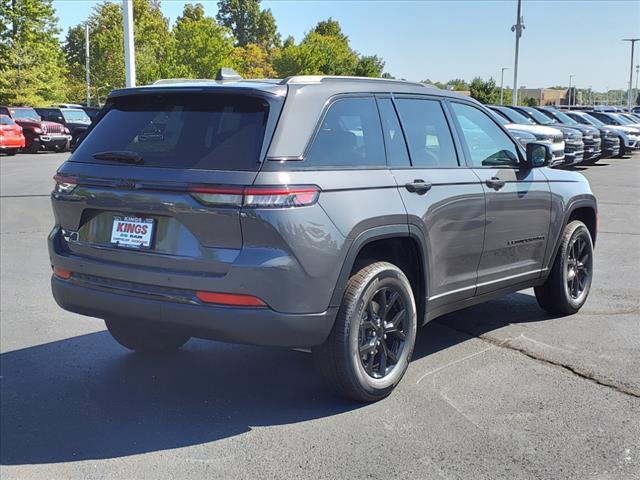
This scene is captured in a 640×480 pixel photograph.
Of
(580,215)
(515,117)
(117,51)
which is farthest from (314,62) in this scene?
(580,215)

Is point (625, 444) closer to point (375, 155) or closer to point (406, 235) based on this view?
point (406, 235)

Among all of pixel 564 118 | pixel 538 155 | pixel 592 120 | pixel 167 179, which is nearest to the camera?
pixel 167 179

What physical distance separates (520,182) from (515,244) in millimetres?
473

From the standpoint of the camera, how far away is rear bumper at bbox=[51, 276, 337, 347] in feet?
12.2

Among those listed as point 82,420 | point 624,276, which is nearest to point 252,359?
point 82,420

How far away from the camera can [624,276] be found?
25.9 feet

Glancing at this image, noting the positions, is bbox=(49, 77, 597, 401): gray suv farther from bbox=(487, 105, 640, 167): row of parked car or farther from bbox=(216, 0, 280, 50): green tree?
bbox=(216, 0, 280, 50): green tree

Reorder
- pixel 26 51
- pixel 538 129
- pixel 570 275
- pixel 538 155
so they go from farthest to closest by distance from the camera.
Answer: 1. pixel 26 51
2. pixel 538 129
3. pixel 570 275
4. pixel 538 155

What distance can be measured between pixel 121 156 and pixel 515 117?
62.2 ft

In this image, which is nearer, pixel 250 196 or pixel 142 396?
pixel 250 196

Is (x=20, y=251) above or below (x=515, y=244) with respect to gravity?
below

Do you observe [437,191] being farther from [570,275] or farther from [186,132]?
[570,275]

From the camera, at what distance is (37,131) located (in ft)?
96.5

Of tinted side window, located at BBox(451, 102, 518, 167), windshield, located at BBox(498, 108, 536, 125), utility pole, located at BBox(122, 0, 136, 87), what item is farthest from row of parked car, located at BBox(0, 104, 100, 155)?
tinted side window, located at BBox(451, 102, 518, 167)
